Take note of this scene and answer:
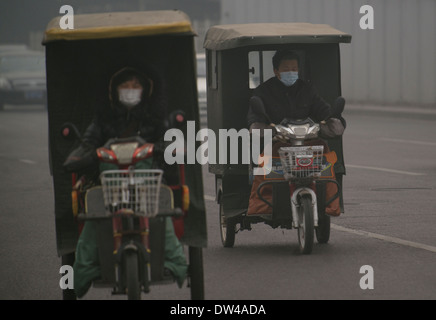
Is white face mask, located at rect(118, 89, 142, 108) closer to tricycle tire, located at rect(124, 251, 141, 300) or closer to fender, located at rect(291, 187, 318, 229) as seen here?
tricycle tire, located at rect(124, 251, 141, 300)

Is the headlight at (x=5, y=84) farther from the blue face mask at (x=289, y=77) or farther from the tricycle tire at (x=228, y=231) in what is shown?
the blue face mask at (x=289, y=77)

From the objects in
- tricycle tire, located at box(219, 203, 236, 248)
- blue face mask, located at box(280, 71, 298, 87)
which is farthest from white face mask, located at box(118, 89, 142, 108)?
tricycle tire, located at box(219, 203, 236, 248)

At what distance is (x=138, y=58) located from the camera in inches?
Result: 311

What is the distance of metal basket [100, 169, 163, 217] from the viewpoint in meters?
6.81

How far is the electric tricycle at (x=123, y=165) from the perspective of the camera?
6879 millimetres

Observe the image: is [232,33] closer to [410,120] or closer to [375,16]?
[410,120]

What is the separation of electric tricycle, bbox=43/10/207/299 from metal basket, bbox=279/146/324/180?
2.04m

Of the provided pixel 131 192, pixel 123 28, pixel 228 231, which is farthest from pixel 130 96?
pixel 228 231

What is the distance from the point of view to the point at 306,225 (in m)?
9.48

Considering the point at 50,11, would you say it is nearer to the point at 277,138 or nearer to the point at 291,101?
the point at 291,101

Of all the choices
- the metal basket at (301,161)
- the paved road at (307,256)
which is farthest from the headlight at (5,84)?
the metal basket at (301,161)

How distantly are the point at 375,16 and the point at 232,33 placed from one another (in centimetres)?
2590

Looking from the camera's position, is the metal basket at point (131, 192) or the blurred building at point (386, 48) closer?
the metal basket at point (131, 192)
